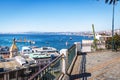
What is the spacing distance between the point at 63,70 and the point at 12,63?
29.4 metres

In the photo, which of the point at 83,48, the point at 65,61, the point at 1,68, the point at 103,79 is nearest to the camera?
the point at 103,79

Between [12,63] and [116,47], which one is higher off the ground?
[116,47]

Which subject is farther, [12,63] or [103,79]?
[12,63]

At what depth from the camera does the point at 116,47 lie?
19.0 m

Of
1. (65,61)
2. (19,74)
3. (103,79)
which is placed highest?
(65,61)

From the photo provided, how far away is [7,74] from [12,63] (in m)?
6.66

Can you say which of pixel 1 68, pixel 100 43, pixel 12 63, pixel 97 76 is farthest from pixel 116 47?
pixel 12 63

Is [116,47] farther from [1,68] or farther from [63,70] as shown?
[1,68]

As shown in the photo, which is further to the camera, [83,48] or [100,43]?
[100,43]

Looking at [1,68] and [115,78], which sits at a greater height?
[115,78]

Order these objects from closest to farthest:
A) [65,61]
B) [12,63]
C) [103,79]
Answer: [103,79] < [65,61] < [12,63]

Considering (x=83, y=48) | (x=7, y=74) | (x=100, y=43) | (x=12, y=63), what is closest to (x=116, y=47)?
(x=100, y=43)

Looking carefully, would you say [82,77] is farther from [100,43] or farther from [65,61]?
[100,43]

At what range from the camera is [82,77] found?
25.2 feet
